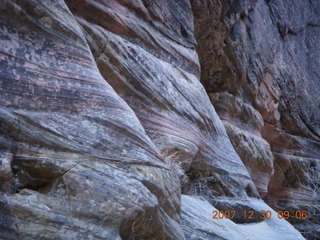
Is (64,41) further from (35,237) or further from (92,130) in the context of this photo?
(35,237)

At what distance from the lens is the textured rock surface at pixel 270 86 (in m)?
8.78

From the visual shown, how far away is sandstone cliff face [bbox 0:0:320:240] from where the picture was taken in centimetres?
245

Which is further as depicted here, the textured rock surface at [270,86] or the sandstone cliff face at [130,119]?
the textured rock surface at [270,86]

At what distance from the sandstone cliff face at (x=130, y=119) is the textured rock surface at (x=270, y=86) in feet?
0.16

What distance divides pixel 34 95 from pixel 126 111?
89 centimetres

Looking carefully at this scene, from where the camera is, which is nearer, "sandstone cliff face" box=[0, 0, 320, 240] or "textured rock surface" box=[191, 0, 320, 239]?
"sandstone cliff face" box=[0, 0, 320, 240]

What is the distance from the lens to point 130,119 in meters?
3.27

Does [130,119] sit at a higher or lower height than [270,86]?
lower

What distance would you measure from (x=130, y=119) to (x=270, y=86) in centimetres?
830

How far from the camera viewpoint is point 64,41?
311 centimetres

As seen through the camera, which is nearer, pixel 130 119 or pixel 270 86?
pixel 130 119

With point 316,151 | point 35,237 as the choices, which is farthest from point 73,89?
point 316,151

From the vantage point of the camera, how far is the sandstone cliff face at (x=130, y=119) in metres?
2.45

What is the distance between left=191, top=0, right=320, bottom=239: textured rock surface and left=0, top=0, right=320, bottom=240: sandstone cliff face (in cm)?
5
